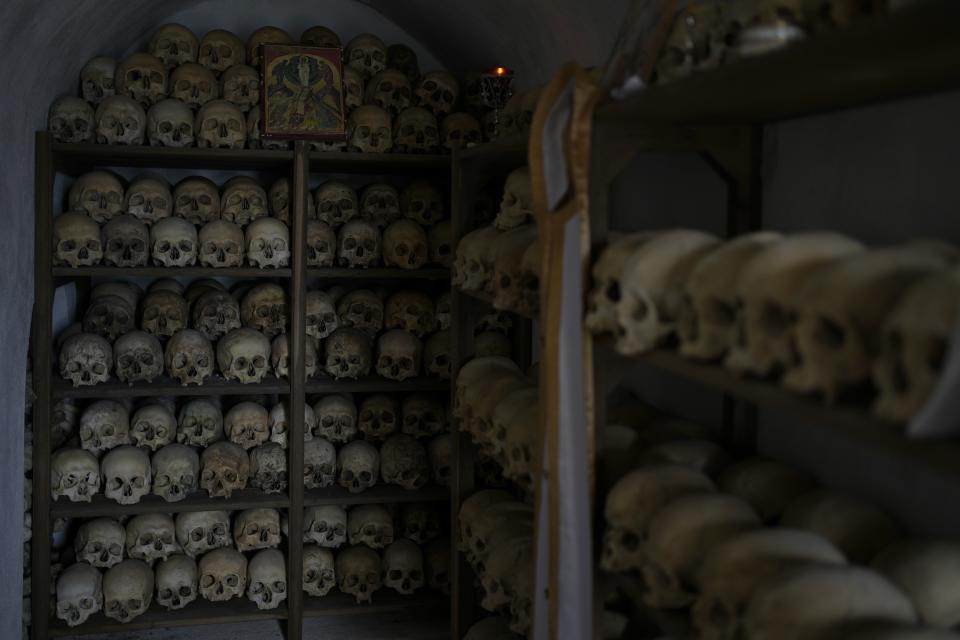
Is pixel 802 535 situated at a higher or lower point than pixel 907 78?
lower

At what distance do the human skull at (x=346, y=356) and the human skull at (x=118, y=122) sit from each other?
1117 millimetres

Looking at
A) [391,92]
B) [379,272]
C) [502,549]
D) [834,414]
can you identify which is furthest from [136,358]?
[834,414]

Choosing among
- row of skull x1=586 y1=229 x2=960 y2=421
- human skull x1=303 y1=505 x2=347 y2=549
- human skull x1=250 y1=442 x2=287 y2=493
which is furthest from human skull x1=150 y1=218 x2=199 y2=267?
row of skull x1=586 y1=229 x2=960 y2=421

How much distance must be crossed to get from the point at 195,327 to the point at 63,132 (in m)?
0.92

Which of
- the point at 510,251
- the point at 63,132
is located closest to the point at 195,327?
the point at 63,132

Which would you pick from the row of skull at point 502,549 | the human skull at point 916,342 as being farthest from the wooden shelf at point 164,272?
the human skull at point 916,342

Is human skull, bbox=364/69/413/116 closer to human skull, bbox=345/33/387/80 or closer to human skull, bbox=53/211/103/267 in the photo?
human skull, bbox=345/33/387/80

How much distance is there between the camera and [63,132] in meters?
3.99

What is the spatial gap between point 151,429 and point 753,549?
10.3ft

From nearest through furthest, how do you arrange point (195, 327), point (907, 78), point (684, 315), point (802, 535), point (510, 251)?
point (907, 78), point (802, 535), point (684, 315), point (510, 251), point (195, 327)

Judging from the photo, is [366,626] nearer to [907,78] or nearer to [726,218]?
[726,218]

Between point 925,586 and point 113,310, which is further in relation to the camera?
point 113,310

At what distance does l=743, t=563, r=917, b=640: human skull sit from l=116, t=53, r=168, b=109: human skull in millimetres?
3489

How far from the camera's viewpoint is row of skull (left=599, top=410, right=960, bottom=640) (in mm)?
1392
